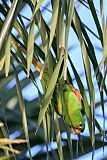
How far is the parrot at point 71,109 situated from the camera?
0.56m

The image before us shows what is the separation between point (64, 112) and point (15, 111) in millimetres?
783

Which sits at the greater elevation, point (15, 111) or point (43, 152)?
point (15, 111)

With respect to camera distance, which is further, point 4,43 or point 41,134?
point 41,134

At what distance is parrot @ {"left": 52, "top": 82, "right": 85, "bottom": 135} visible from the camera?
558 millimetres

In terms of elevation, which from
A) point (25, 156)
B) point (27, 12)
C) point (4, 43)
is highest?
point (27, 12)

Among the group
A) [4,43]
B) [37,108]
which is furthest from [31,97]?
[4,43]

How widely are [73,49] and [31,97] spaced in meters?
0.18

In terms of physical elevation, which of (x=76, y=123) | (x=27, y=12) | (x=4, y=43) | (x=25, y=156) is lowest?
A: (x=25, y=156)

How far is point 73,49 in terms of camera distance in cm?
132

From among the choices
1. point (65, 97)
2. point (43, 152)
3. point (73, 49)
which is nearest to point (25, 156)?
point (43, 152)

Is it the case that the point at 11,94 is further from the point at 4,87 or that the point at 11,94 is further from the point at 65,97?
the point at 65,97

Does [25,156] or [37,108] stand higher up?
[37,108]

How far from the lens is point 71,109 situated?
558 mm

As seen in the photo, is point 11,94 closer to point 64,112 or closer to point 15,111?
point 15,111
